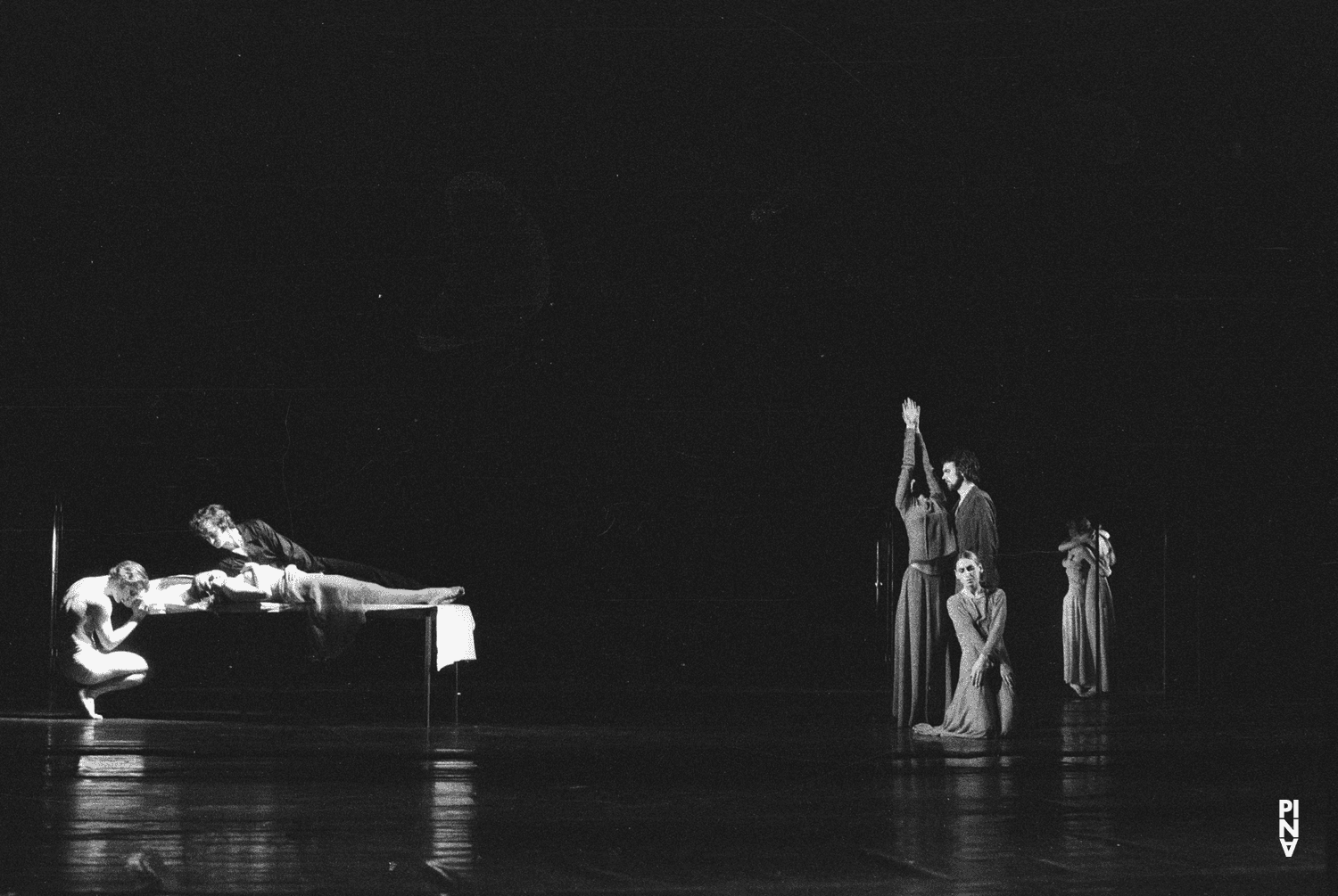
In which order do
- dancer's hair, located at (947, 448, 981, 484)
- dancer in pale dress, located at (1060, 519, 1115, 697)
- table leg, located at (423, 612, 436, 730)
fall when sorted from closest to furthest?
1. dancer's hair, located at (947, 448, 981, 484)
2. table leg, located at (423, 612, 436, 730)
3. dancer in pale dress, located at (1060, 519, 1115, 697)

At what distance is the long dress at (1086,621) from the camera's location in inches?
614

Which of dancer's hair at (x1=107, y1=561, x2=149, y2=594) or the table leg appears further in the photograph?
dancer's hair at (x1=107, y1=561, x2=149, y2=594)

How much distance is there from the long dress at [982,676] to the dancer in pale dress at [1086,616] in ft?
14.7

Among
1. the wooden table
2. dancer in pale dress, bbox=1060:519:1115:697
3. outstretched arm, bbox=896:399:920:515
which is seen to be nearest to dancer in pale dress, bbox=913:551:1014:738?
outstretched arm, bbox=896:399:920:515

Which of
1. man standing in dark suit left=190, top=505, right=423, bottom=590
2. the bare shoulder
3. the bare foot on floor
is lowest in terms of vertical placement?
the bare foot on floor

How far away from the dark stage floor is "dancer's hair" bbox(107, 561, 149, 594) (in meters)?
0.86

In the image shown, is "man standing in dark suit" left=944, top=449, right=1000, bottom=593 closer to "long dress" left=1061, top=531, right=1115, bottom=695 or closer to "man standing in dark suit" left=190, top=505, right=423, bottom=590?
"man standing in dark suit" left=190, top=505, right=423, bottom=590

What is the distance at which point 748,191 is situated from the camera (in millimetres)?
17250

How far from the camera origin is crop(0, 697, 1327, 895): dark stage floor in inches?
240

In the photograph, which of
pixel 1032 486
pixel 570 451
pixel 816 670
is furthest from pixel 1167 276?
pixel 570 451

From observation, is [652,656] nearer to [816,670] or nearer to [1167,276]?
[816,670]

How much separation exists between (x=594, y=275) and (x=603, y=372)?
135cm

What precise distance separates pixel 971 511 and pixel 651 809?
4.19 m

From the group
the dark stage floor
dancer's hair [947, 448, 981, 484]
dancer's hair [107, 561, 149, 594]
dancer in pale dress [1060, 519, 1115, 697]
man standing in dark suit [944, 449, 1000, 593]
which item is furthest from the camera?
dancer in pale dress [1060, 519, 1115, 697]
